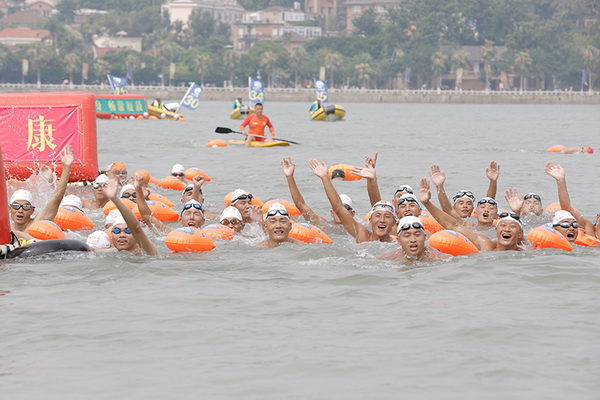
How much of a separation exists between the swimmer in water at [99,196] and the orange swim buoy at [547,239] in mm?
6954

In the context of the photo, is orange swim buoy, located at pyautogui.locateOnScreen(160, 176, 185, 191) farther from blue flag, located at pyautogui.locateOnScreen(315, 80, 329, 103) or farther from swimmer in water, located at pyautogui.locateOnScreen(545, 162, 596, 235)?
blue flag, located at pyautogui.locateOnScreen(315, 80, 329, 103)

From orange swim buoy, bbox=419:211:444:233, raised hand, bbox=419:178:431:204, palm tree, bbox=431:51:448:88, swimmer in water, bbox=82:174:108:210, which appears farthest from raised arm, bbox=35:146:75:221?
palm tree, bbox=431:51:448:88

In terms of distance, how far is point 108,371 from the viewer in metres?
8.73

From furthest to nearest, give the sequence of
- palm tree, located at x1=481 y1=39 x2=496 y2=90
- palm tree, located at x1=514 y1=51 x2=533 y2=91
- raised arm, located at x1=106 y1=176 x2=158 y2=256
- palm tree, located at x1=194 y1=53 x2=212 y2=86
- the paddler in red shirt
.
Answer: palm tree, located at x1=481 y1=39 x2=496 y2=90 → palm tree, located at x1=194 y1=53 x2=212 y2=86 → palm tree, located at x1=514 y1=51 x2=533 y2=91 → the paddler in red shirt → raised arm, located at x1=106 y1=176 x2=158 y2=256

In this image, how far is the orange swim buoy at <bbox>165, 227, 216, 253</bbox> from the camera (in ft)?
42.3

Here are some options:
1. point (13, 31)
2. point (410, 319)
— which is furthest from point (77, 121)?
point (13, 31)

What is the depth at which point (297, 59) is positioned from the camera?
156 meters

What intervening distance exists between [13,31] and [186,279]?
183 meters

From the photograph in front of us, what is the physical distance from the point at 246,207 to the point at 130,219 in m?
3.77

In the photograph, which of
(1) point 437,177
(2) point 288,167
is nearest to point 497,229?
(1) point 437,177

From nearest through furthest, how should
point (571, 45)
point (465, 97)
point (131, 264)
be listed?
point (131, 264) → point (465, 97) → point (571, 45)

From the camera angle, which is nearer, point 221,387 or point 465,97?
point 221,387

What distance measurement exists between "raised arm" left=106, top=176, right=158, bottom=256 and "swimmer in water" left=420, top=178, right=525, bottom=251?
3246 mm

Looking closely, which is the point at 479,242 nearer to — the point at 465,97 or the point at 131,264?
the point at 131,264
